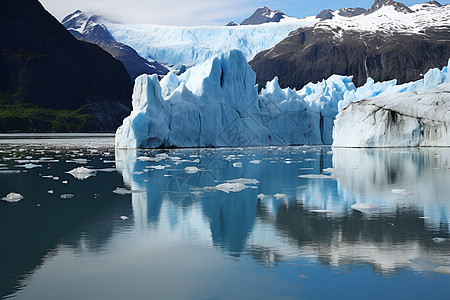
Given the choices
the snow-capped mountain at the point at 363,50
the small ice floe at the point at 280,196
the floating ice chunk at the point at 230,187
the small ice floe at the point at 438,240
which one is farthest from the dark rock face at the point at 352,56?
the small ice floe at the point at 438,240

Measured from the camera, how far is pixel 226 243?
213 inches

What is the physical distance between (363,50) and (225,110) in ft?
345

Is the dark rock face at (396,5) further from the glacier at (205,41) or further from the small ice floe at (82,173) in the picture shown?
the small ice floe at (82,173)

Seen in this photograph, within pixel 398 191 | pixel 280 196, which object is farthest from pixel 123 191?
pixel 398 191

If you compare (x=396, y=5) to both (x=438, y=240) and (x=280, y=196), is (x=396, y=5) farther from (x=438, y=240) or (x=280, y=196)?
(x=438, y=240)

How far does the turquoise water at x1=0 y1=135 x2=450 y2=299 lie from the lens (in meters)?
3.90

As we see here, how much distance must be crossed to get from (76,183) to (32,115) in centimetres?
8852

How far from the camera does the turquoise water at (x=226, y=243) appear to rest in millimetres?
3902

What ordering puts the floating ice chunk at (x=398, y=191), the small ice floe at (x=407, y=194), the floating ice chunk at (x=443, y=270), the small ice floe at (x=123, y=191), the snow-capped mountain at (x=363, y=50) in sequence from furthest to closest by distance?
the snow-capped mountain at (x=363, y=50), the small ice floe at (x=123, y=191), the floating ice chunk at (x=398, y=191), the small ice floe at (x=407, y=194), the floating ice chunk at (x=443, y=270)

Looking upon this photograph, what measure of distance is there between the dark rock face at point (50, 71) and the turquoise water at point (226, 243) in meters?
91.5

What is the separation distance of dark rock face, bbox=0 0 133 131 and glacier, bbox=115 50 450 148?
66.7m

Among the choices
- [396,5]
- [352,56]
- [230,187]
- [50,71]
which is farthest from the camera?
[396,5]

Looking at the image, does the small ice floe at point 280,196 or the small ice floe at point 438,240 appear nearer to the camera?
the small ice floe at point 438,240

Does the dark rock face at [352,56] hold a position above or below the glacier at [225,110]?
above
